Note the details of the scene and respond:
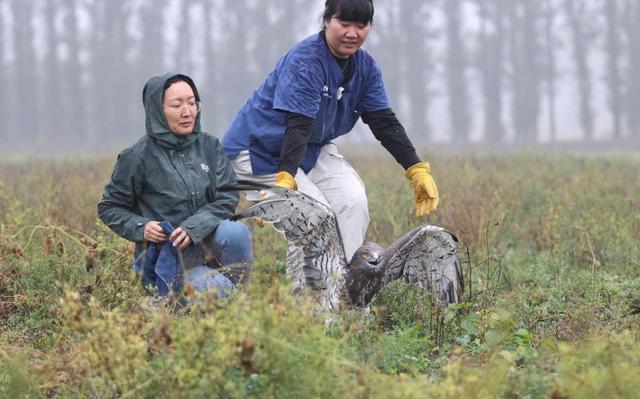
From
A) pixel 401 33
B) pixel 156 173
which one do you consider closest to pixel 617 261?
pixel 156 173

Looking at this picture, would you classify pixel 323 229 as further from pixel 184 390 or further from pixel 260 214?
pixel 184 390

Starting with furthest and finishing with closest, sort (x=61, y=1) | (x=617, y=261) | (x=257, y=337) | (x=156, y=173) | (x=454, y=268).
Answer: (x=61, y=1), (x=617, y=261), (x=454, y=268), (x=156, y=173), (x=257, y=337)

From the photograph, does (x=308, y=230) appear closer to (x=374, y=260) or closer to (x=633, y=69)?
(x=374, y=260)

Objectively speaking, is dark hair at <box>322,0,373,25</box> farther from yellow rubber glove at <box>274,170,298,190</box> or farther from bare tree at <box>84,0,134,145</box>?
bare tree at <box>84,0,134,145</box>

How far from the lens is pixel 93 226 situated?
6.98 m

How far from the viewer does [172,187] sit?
13.9 ft

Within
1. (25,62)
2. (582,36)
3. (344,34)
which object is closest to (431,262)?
(344,34)

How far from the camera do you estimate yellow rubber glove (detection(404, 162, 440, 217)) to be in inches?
193

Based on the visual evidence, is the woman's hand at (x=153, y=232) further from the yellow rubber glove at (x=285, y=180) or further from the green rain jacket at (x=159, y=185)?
the yellow rubber glove at (x=285, y=180)

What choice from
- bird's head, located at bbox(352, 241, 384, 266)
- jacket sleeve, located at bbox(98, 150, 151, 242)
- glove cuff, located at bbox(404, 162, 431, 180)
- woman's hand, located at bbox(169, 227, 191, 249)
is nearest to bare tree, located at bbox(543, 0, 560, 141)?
glove cuff, located at bbox(404, 162, 431, 180)

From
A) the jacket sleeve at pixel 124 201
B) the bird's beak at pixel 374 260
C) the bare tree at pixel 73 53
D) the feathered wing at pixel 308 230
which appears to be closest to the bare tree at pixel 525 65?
the bare tree at pixel 73 53

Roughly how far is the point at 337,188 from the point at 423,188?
0.49m

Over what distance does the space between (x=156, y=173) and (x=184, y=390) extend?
1.55 meters

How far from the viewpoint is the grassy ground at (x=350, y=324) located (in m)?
2.91
